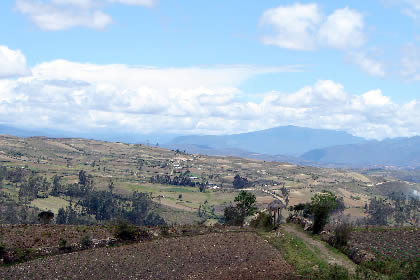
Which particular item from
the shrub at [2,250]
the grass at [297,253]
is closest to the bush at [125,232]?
the shrub at [2,250]

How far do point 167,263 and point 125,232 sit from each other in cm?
778

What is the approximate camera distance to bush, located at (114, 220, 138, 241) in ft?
135

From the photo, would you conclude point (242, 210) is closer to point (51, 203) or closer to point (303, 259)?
point (303, 259)

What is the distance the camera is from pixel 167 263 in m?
35.2

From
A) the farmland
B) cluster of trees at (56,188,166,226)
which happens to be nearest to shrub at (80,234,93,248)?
the farmland

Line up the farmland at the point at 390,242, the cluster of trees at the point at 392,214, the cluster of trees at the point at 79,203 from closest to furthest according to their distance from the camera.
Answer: the farmland at the point at 390,242 < the cluster of trees at the point at 79,203 < the cluster of trees at the point at 392,214

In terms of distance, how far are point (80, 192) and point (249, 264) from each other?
124463 mm

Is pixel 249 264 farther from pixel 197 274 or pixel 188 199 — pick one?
pixel 188 199

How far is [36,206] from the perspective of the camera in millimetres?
126188

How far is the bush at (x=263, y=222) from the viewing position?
58.7 meters

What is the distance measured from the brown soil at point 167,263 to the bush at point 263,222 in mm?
14678

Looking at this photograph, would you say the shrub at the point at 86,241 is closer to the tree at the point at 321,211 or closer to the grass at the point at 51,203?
the tree at the point at 321,211

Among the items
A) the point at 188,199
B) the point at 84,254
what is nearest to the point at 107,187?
the point at 188,199

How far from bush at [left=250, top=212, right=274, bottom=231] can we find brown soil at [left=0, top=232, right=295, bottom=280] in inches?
578
